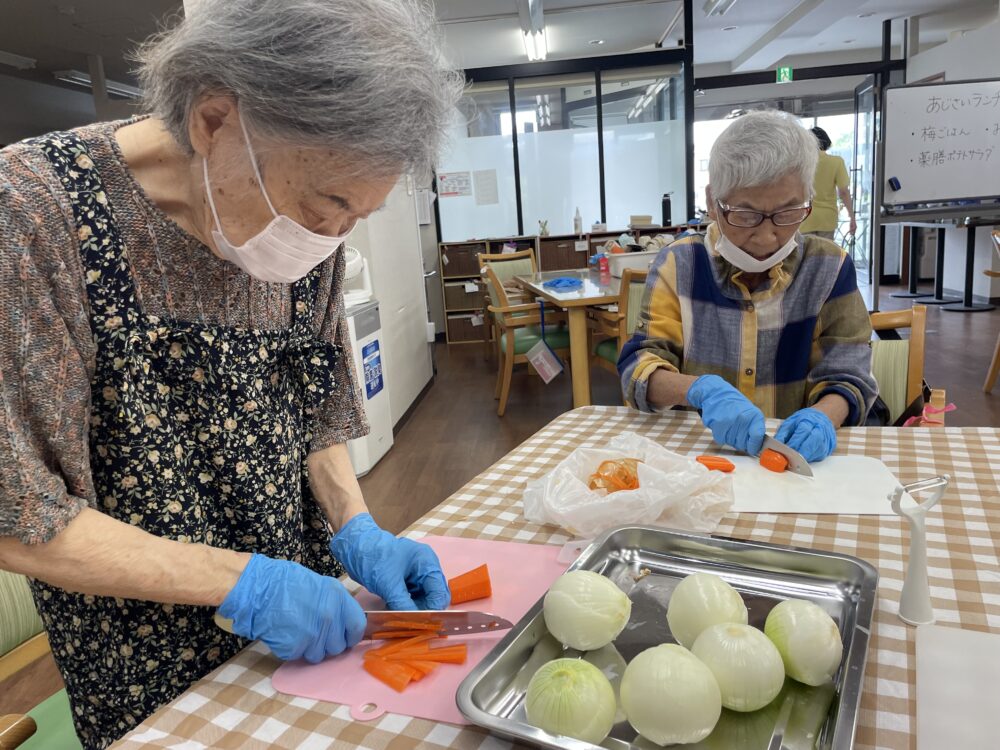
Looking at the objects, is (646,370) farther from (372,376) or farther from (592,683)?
(372,376)

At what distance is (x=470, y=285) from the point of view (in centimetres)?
669

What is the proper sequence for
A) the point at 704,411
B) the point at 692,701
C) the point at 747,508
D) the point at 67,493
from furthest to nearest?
the point at 704,411
the point at 747,508
the point at 67,493
the point at 692,701

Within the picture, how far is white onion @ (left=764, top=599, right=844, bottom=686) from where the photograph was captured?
2.02 feet

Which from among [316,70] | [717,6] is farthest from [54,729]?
[717,6]

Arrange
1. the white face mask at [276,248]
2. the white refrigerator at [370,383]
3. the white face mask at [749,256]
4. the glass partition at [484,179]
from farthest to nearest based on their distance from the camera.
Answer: the glass partition at [484,179] → the white refrigerator at [370,383] → the white face mask at [749,256] → the white face mask at [276,248]

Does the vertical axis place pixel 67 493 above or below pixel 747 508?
above

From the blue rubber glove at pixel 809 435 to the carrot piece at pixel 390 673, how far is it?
808 mm

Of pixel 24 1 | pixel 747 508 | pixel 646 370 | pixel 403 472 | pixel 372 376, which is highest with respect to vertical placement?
pixel 24 1

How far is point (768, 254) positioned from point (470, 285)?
5.29 metres

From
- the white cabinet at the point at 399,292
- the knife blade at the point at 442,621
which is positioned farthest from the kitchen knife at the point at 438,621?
the white cabinet at the point at 399,292

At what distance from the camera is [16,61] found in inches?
202

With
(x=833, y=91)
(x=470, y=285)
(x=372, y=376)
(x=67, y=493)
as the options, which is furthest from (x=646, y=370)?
(x=833, y=91)

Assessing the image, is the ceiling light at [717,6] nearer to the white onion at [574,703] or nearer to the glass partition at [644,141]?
the glass partition at [644,141]

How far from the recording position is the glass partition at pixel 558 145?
7.21 metres
